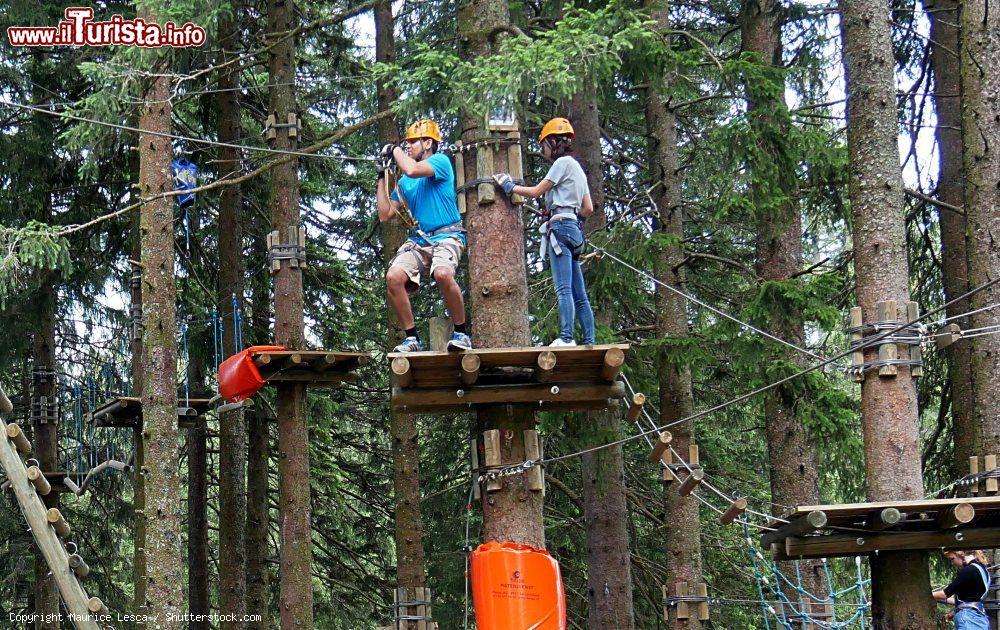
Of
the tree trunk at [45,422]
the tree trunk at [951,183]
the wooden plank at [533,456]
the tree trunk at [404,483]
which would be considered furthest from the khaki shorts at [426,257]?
the tree trunk at [45,422]

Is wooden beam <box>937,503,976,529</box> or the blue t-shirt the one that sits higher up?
the blue t-shirt

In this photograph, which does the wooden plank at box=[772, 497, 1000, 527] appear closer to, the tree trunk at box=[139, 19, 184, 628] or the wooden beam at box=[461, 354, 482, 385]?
the wooden beam at box=[461, 354, 482, 385]

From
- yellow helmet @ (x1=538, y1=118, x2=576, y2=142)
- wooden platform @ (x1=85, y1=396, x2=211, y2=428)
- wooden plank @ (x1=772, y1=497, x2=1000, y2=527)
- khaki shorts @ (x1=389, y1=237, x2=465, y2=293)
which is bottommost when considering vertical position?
wooden plank @ (x1=772, y1=497, x2=1000, y2=527)

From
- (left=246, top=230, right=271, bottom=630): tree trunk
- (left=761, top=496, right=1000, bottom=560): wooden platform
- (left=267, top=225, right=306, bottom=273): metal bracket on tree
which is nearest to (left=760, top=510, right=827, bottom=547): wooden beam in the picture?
(left=761, top=496, right=1000, bottom=560): wooden platform

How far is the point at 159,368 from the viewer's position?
35.4 ft

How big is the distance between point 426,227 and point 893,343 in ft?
10.6

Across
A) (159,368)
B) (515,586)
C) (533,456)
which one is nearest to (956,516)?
(533,456)

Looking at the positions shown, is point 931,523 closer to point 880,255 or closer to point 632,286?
point 880,255

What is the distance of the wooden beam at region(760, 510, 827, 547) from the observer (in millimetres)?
7125

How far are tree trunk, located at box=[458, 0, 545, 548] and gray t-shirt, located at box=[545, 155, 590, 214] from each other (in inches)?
11.3

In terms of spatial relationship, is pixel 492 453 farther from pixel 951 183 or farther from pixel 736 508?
pixel 951 183

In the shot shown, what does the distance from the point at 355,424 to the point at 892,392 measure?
14327 millimetres

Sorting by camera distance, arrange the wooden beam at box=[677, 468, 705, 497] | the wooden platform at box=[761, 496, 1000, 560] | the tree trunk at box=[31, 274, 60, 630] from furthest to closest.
A: the tree trunk at box=[31, 274, 60, 630], the wooden beam at box=[677, 468, 705, 497], the wooden platform at box=[761, 496, 1000, 560]

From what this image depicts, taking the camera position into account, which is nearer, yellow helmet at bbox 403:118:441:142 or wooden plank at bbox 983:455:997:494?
yellow helmet at bbox 403:118:441:142
